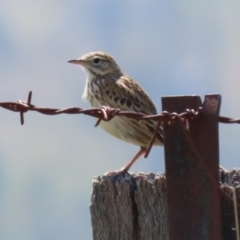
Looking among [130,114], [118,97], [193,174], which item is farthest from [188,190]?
[118,97]

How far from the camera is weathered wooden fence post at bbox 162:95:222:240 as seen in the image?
4418 millimetres

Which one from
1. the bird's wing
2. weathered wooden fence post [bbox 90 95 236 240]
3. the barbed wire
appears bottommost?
weathered wooden fence post [bbox 90 95 236 240]

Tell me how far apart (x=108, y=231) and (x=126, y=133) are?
5.44m

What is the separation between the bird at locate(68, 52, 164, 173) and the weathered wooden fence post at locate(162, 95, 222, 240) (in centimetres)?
482

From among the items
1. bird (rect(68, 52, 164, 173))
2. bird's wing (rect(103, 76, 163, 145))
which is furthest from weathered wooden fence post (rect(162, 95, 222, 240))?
bird's wing (rect(103, 76, 163, 145))

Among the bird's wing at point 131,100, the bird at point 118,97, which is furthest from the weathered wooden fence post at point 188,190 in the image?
the bird's wing at point 131,100

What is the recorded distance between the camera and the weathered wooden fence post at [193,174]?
442 cm

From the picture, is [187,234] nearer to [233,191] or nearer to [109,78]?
[233,191]

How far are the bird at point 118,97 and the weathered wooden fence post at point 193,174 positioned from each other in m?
4.82

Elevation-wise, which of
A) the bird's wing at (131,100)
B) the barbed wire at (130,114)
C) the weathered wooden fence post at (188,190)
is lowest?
the weathered wooden fence post at (188,190)

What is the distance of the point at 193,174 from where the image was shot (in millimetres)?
4484

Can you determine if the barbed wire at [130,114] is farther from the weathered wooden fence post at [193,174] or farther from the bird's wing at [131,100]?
the bird's wing at [131,100]

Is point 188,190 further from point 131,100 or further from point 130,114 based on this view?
point 131,100

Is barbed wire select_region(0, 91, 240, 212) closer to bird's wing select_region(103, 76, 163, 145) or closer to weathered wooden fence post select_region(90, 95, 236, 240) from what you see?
weathered wooden fence post select_region(90, 95, 236, 240)
